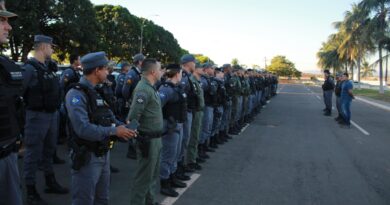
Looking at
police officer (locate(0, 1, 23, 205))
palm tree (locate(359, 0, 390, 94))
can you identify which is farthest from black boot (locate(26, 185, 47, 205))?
palm tree (locate(359, 0, 390, 94))

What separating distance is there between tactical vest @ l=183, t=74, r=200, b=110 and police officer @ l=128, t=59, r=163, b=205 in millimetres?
1839

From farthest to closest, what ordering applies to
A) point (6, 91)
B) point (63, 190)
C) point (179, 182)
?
point (179, 182), point (63, 190), point (6, 91)

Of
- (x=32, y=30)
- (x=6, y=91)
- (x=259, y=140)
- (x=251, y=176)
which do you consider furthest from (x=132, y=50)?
(x=6, y=91)

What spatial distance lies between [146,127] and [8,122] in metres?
1.96

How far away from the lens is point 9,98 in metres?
2.66

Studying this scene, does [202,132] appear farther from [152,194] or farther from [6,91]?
[6,91]

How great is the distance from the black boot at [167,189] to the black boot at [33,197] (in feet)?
5.19

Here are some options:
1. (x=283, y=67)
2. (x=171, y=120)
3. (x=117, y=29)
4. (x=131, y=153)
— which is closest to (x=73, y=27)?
(x=117, y=29)

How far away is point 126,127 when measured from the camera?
11.2 feet

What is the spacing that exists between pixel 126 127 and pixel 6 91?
1.09 m

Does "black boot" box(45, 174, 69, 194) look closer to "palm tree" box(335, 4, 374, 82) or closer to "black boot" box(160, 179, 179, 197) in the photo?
"black boot" box(160, 179, 179, 197)

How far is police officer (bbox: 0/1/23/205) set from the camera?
2633mm

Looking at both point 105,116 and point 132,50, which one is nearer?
point 105,116

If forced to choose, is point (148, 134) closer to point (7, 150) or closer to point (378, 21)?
point (7, 150)
